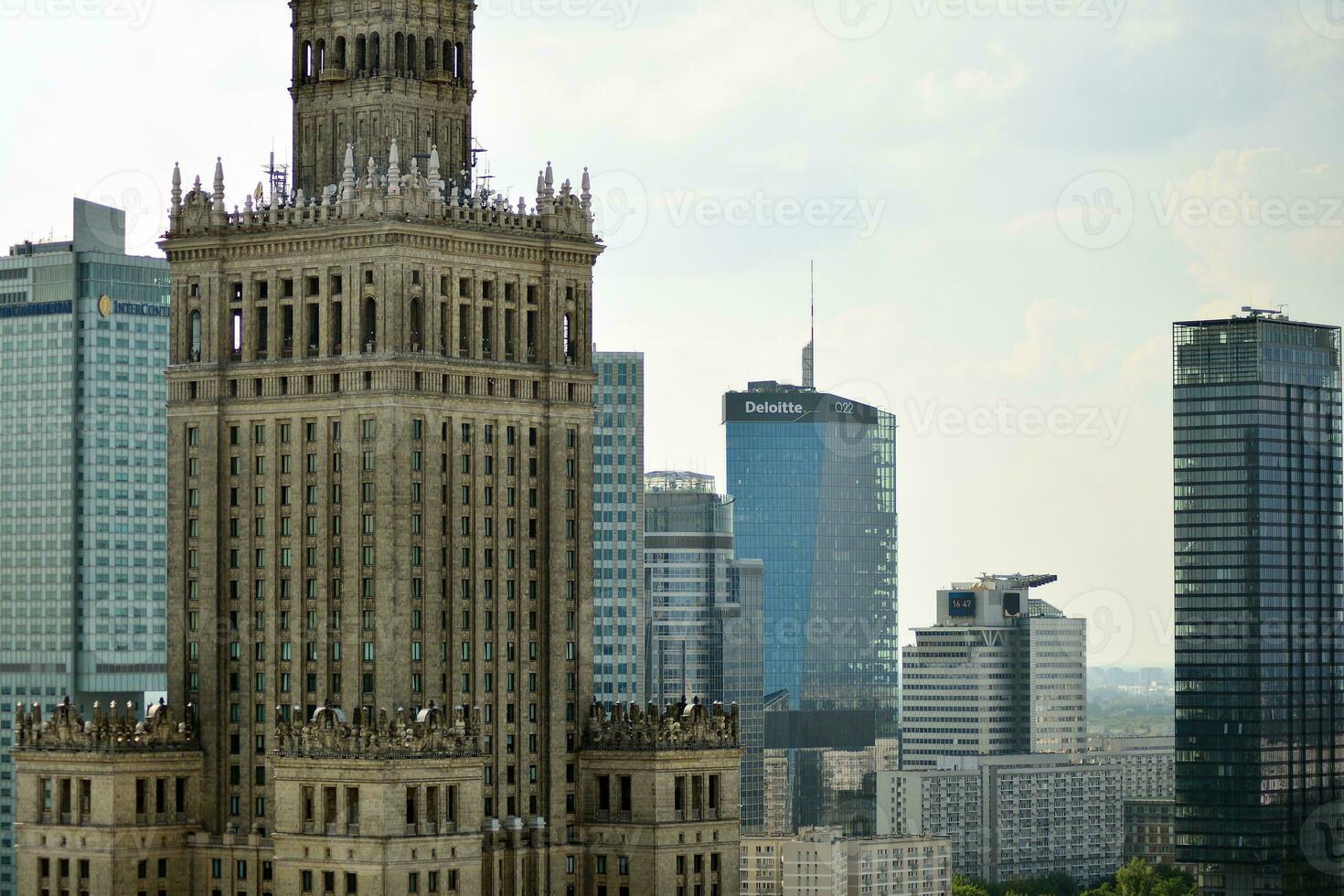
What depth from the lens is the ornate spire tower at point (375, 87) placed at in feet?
643

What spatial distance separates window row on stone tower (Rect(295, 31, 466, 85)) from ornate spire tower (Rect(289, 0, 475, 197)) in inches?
2.3

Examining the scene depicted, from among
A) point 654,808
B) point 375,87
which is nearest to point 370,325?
point 375,87

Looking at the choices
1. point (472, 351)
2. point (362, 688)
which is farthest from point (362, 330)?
point (362, 688)

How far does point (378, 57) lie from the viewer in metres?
197

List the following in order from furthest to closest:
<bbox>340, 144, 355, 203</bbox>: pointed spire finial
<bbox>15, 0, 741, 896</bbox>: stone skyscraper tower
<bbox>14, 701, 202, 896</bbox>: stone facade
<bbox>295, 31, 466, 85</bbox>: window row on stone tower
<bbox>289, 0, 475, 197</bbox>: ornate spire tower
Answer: <bbox>295, 31, 466, 85</bbox>: window row on stone tower
<bbox>289, 0, 475, 197</bbox>: ornate spire tower
<bbox>340, 144, 355, 203</bbox>: pointed spire finial
<bbox>14, 701, 202, 896</bbox>: stone facade
<bbox>15, 0, 741, 896</bbox>: stone skyscraper tower

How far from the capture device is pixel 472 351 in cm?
19400

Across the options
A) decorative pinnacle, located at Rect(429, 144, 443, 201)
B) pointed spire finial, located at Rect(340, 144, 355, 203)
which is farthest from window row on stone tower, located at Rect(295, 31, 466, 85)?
decorative pinnacle, located at Rect(429, 144, 443, 201)

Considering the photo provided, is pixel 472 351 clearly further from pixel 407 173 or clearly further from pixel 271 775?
pixel 271 775

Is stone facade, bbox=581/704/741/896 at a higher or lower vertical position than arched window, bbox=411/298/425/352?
lower

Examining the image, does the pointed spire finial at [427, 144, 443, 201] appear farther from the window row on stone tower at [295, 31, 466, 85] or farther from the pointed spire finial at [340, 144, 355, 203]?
the window row on stone tower at [295, 31, 466, 85]

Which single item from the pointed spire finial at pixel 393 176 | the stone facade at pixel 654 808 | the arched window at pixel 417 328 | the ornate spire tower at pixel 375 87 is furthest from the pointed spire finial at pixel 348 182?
the stone facade at pixel 654 808

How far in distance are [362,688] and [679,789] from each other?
23.2 metres

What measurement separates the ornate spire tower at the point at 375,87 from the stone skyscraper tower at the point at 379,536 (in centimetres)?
19

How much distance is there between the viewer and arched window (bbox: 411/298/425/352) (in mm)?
191500
